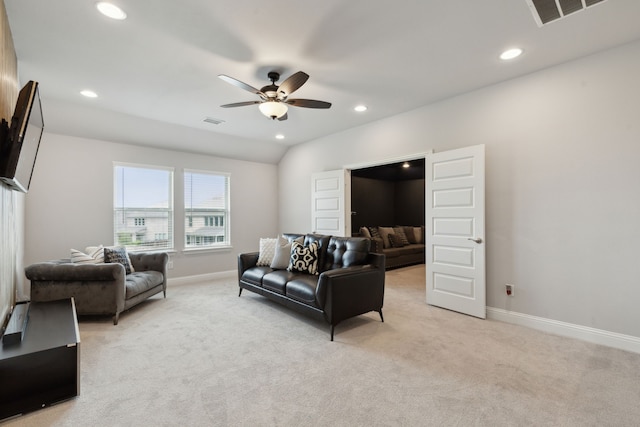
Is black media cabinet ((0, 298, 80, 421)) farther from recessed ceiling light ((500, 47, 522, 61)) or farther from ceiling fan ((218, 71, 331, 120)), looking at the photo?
recessed ceiling light ((500, 47, 522, 61))

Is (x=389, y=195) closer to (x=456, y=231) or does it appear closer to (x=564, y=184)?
(x=456, y=231)

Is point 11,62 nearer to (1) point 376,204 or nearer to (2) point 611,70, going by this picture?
(2) point 611,70

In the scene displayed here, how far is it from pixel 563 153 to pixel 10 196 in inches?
218

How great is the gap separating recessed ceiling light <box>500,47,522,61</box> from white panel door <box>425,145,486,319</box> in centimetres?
93

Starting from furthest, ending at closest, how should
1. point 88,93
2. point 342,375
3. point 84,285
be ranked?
point 88,93 → point 84,285 → point 342,375

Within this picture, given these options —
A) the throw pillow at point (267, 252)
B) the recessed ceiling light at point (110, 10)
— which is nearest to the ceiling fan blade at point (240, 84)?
the recessed ceiling light at point (110, 10)

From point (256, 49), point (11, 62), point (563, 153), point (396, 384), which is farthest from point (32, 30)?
point (563, 153)

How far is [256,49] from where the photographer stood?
2.62 meters

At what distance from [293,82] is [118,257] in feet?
10.9

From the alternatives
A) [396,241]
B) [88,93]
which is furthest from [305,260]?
[396,241]

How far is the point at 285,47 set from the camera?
8.51ft

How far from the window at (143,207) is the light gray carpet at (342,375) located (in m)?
1.85

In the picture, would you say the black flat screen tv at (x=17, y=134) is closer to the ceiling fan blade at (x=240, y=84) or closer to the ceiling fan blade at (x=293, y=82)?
the ceiling fan blade at (x=240, y=84)

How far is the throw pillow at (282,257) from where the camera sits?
3895 mm
